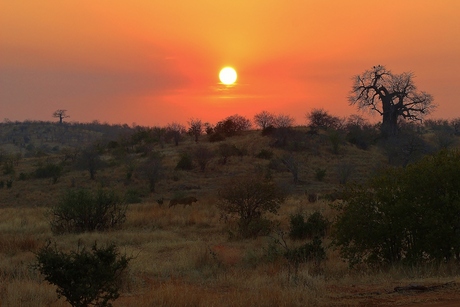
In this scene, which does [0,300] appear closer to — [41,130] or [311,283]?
[311,283]

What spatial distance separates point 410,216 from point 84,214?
1397cm

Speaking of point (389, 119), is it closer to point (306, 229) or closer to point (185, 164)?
point (185, 164)

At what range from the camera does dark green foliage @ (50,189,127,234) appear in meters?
19.7

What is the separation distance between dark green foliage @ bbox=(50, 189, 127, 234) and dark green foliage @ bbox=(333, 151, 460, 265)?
12000mm

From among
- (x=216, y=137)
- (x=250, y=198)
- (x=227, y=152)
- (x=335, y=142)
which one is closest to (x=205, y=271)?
(x=250, y=198)

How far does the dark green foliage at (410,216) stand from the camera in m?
10.1

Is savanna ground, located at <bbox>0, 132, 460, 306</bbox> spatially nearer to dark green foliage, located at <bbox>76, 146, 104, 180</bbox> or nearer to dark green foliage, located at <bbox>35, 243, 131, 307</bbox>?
dark green foliage, located at <bbox>35, 243, 131, 307</bbox>

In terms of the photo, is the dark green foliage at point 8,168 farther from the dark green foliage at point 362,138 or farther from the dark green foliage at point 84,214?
the dark green foliage at point 362,138

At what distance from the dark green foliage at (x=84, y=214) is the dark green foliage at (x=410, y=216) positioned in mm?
12000

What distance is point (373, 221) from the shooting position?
35.1 ft

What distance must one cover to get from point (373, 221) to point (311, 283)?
8.99ft

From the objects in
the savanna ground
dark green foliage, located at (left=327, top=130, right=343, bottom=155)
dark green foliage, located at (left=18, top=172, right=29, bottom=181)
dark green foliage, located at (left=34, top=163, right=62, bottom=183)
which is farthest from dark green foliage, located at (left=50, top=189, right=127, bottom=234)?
dark green foliage, located at (left=327, top=130, right=343, bottom=155)

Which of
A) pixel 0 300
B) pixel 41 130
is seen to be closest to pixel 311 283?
pixel 0 300

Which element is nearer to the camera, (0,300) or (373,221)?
(0,300)
